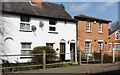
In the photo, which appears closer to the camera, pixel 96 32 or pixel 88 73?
pixel 88 73

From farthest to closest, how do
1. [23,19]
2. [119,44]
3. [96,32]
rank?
[119,44]
[96,32]
[23,19]

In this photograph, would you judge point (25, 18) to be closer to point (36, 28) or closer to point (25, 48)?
point (36, 28)

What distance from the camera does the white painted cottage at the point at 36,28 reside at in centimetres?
2415

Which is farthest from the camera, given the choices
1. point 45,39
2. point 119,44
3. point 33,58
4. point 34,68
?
point 119,44

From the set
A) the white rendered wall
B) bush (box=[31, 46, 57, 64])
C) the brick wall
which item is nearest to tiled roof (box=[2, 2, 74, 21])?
the white rendered wall

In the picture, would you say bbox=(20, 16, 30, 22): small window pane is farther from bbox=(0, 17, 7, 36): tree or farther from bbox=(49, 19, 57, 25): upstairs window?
bbox=(49, 19, 57, 25): upstairs window

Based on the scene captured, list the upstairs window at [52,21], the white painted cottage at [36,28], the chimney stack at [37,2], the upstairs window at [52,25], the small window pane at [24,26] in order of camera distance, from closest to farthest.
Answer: the white painted cottage at [36,28]
the small window pane at [24,26]
the upstairs window at [52,25]
the upstairs window at [52,21]
the chimney stack at [37,2]

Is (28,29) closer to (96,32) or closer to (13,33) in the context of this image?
(13,33)

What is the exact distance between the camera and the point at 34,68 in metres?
19.1

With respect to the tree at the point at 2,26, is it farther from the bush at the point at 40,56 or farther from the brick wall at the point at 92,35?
the brick wall at the point at 92,35

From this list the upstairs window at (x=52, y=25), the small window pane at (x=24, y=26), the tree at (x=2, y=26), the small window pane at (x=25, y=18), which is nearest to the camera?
the tree at (x=2, y=26)

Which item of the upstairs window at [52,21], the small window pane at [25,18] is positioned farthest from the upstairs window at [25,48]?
the upstairs window at [52,21]

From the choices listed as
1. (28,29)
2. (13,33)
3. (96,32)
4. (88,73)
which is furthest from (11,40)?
(96,32)

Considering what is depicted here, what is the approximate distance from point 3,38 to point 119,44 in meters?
27.5
